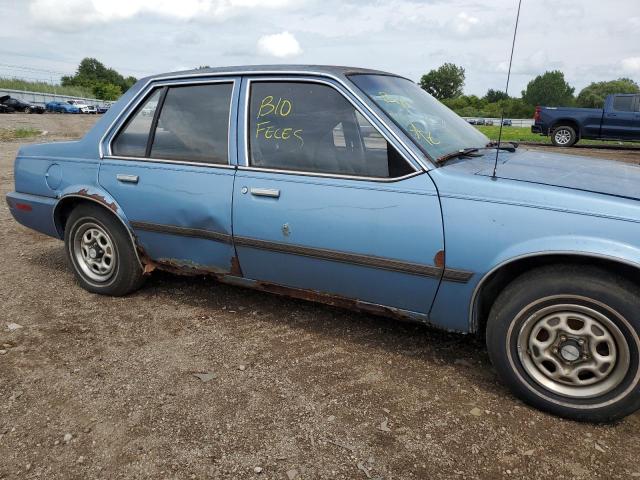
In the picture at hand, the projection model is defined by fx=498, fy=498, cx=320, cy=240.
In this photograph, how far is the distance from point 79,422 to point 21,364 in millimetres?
798

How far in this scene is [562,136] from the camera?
53.8ft

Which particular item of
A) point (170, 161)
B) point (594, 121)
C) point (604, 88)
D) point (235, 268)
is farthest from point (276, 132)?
point (604, 88)

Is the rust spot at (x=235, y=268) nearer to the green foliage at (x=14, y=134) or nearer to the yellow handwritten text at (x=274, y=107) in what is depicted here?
the yellow handwritten text at (x=274, y=107)

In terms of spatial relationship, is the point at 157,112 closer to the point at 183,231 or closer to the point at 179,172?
the point at 179,172

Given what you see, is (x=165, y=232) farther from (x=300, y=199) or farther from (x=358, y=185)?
(x=358, y=185)

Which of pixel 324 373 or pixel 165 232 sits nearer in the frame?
pixel 324 373

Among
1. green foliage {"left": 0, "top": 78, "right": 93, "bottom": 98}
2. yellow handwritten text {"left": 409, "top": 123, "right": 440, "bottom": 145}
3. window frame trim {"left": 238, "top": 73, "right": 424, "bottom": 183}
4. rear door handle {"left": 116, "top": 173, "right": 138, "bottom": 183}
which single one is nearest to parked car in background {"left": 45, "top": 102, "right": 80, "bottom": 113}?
Result: green foliage {"left": 0, "top": 78, "right": 93, "bottom": 98}

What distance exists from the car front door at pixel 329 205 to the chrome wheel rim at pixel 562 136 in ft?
51.8

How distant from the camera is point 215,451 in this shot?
2219mm

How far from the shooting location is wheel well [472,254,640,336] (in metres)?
2.26

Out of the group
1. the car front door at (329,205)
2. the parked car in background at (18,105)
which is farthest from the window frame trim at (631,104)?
the parked car in background at (18,105)

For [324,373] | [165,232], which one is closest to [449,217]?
[324,373]

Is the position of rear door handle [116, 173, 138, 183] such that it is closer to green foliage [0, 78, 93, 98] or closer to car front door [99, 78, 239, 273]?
car front door [99, 78, 239, 273]

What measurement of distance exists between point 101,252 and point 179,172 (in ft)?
3.66
